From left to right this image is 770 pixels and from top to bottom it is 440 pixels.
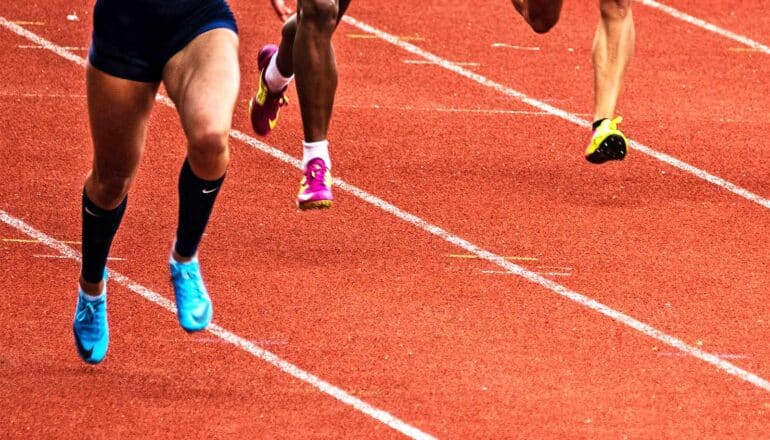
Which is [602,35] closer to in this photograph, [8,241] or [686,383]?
[686,383]

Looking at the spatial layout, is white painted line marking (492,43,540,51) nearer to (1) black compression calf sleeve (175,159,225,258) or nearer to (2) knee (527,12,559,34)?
(2) knee (527,12,559,34)

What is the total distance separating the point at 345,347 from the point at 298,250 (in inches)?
48.4

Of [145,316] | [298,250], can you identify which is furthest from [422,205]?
[145,316]

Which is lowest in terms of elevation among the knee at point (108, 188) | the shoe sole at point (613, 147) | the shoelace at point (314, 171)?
the knee at point (108, 188)

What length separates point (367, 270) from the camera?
320 inches

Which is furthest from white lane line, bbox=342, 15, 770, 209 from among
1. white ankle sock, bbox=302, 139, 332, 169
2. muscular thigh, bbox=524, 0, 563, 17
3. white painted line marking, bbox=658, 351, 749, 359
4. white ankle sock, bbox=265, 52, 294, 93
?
white ankle sock, bbox=302, 139, 332, 169

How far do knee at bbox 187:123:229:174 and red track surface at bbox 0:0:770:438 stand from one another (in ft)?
4.17

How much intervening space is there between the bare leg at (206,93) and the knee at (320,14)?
18.9 inches

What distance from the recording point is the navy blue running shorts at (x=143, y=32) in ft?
18.7

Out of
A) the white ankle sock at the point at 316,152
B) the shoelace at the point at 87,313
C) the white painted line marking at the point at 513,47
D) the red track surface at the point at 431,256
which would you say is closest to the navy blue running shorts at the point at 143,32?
the white ankle sock at the point at 316,152

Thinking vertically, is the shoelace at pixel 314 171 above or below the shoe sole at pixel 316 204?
above

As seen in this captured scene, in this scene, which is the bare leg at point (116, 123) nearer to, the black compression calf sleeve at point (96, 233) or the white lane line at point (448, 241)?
the black compression calf sleeve at point (96, 233)

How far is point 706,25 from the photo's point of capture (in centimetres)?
1211

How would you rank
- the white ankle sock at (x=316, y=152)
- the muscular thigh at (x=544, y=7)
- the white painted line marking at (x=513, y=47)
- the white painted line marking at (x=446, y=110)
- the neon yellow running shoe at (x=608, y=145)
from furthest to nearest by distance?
the white painted line marking at (x=513, y=47)
the white painted line marking at (x=446, y=110)
the muscular thigh at (x=544, y=7)
the neon yellow running shoe at (x=608, y=145)
the white ankle sock at (x=316, y=152)
